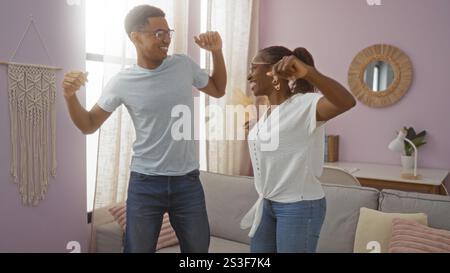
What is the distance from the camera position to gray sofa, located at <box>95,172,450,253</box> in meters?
1.93

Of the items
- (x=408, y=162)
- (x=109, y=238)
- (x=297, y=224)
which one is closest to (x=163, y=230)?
(x=109, y=238)

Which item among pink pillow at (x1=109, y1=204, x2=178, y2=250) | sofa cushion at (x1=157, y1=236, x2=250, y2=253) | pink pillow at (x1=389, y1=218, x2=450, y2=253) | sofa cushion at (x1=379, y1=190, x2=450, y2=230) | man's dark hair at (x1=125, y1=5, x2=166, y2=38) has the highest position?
man's dark hair at (x1=125, y1=5, x2=166, y2=38)

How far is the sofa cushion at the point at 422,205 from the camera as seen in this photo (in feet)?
6.04

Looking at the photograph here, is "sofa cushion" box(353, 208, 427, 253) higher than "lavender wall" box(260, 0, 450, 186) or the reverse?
the reverse

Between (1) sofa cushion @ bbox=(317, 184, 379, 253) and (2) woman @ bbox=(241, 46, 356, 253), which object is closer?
(2) woman @ bbox=(241, 46, 356, 253)

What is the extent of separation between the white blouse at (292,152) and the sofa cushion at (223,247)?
1.01m

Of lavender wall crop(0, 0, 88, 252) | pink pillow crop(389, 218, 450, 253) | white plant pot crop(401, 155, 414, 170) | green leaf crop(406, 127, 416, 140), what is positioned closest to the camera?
pink pillow crop(389, 218, 450, 253)

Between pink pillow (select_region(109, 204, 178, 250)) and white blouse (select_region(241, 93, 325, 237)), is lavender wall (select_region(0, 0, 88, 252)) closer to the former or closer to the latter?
pink pillow (select_region(109, 204, 178, 250))

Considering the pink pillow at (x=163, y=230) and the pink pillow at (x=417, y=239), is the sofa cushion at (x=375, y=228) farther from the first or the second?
the pink pillow at (x=163, y=230)

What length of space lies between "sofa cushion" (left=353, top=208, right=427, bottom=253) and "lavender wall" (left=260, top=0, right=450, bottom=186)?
154cm

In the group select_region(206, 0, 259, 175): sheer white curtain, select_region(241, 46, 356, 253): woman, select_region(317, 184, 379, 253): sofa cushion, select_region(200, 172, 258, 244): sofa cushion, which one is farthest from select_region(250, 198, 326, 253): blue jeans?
select_region(206, 0, 259, 175): sheer white curtain

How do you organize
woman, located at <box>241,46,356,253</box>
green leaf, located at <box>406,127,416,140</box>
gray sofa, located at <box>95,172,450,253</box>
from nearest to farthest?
woman, located at <box>241,46,356,253</box> → gray sofa, located at <box>95,172,450,253</box> → green leaf, located at <box>406,127,416,140</box>

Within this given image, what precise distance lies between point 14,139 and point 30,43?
448mm

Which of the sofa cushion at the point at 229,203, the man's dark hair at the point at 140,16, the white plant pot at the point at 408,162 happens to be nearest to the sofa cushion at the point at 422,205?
the sofa cushion at the point at 229,203
